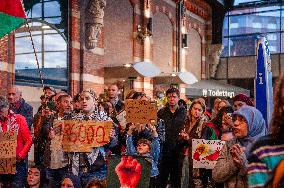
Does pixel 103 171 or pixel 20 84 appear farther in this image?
pixel 20 84

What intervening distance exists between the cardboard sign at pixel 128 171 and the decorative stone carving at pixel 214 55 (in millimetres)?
19647

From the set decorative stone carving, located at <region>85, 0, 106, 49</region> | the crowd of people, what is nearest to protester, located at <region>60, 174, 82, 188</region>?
the crowd of people

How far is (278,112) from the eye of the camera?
1967 mm

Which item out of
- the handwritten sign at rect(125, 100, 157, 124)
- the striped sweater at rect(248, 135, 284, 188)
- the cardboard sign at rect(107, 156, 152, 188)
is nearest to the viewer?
the striped sweater at rect(248, 135, 284, 188)

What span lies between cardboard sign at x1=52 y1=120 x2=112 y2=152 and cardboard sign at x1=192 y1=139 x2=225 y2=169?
4.57ft

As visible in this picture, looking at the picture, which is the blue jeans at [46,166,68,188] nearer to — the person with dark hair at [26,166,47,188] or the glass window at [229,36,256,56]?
the person with dark hair at [26,166,47,188]

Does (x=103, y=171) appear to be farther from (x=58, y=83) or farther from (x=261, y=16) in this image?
(x=261, y=16)

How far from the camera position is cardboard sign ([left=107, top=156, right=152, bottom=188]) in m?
4.62

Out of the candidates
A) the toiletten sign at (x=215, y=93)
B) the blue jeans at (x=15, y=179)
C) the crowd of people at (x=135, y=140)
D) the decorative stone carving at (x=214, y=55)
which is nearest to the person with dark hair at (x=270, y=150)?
the crowd of people at (x=135, y=140)

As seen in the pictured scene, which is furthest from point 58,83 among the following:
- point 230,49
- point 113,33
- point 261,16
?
point 261,16

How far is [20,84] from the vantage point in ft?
34.8

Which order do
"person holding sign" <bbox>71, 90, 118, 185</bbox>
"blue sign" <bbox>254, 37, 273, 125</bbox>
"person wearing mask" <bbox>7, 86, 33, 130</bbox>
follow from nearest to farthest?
"person holding sign" <bbox>71, 90, 118, 185</bbox>, "blue sign" <bbox>254, 37, 273, 125</bbox>, "person wearing mask" <bbox>7, 86, 33, 130</bbox>

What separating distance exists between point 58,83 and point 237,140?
8924 mm

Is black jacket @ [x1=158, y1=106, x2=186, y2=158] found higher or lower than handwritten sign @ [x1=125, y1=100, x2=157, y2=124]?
lower
